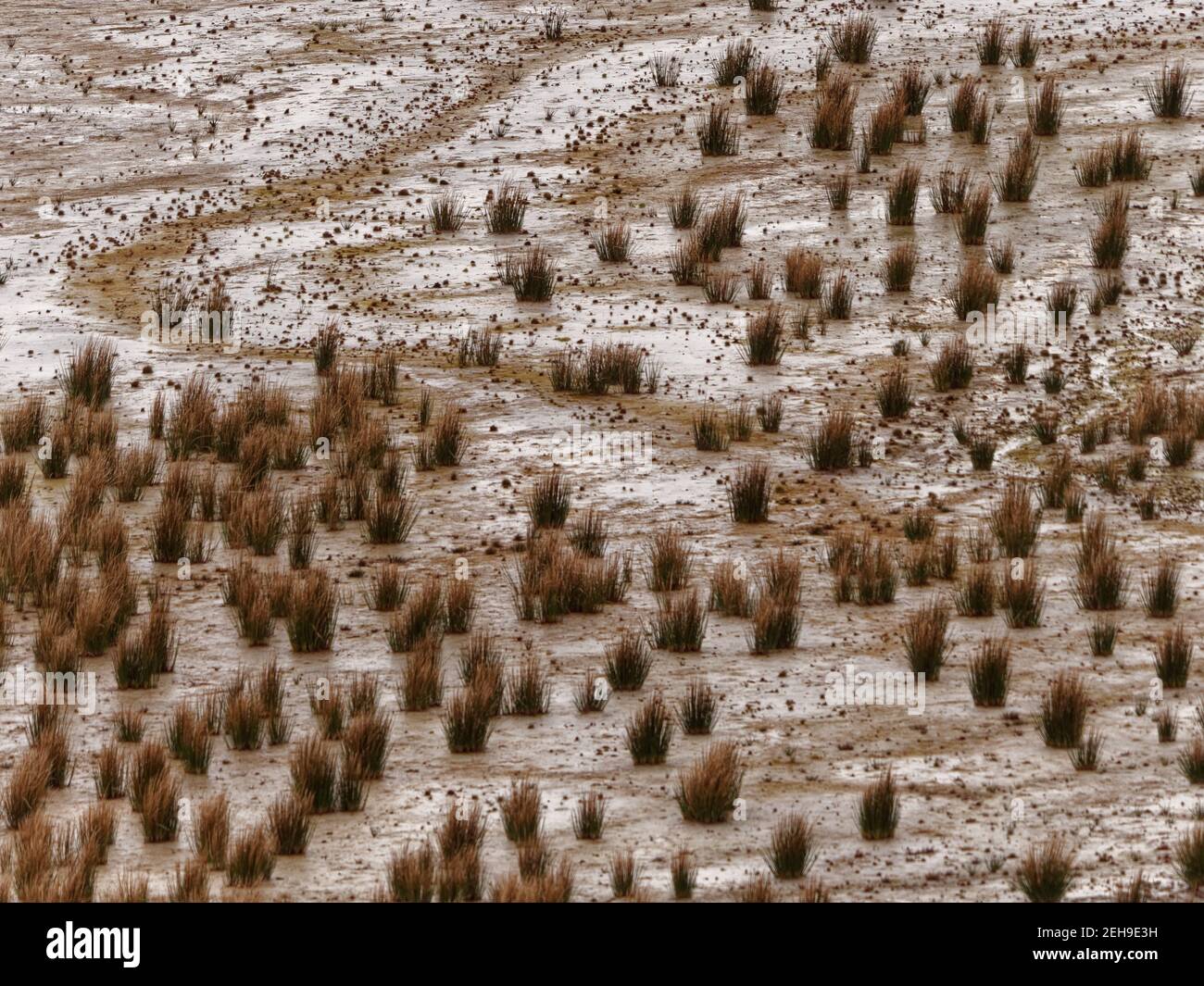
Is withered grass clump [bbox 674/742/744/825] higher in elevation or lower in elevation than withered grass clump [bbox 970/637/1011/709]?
lower

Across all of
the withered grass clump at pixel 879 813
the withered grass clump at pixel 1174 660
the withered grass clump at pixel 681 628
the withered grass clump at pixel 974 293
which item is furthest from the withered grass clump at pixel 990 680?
the withered grass clump at pixel 974 293

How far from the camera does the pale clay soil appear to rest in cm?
1134

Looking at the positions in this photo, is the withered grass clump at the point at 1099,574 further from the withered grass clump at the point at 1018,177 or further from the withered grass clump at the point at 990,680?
the withered grass clump at the point at 1018,177

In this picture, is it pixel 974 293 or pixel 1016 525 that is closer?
pixel 1016 525

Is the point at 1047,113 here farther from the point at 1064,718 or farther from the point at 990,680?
the point at 1064,718

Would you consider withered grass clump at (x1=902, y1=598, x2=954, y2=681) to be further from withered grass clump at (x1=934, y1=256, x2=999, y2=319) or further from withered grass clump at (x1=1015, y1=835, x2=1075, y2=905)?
withered grass clump at (x1=934, y1=256, x2=999, y2=319)

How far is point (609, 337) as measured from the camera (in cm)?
1909

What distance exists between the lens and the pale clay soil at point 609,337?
37.2 ft

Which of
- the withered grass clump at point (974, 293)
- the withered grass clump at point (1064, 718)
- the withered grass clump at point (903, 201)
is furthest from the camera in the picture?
the withered grass clump at point (903, 201)

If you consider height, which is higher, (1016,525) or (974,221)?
(974,221)

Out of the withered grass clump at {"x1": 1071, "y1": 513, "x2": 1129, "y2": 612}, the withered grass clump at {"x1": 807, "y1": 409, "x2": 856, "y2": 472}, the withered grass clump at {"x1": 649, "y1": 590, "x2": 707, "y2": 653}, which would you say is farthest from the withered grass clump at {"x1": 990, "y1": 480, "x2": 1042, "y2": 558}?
the withered grass clump at {"x1": 649, "y1": 590, "x2": 707, "y2": 653}

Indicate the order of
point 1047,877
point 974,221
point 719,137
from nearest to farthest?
point 1047,877 → point 974,221 → point 719,137

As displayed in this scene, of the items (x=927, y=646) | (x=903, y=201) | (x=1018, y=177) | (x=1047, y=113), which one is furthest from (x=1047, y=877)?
(x=1047, y=113)

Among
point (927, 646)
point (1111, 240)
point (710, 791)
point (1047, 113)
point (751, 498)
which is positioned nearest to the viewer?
point (710, 791)
